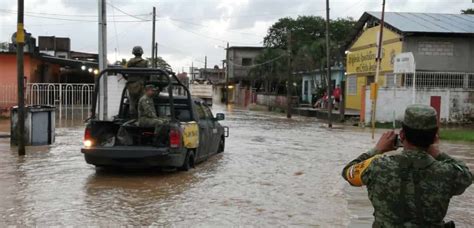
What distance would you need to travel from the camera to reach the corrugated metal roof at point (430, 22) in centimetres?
3125

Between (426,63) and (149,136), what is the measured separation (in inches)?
934

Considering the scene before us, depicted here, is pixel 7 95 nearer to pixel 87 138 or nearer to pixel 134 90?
pixel 134 90

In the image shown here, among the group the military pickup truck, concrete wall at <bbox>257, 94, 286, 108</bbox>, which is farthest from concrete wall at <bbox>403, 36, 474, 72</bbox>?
the military pickup truck

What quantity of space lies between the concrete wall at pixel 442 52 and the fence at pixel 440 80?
0.93m

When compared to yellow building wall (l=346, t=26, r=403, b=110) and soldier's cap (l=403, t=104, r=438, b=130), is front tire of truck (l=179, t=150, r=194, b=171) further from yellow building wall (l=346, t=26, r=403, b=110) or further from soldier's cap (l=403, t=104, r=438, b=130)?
yellow building wall (l=346, t=26, r=403, b=110)

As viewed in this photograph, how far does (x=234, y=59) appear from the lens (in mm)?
85625

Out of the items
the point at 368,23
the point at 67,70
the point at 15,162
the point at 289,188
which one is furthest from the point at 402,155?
the point at 67,70

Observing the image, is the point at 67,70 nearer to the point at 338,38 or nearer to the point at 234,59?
the point at 338,38

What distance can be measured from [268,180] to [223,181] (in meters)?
0.80

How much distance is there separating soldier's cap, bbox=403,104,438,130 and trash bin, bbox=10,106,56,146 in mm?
12714

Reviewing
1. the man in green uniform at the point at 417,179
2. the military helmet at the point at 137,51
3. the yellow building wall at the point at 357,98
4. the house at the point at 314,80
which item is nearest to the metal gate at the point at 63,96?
the military helmet at the point at 137,51

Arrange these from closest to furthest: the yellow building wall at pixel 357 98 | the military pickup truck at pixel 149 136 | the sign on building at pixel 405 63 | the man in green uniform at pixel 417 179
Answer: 1. the man in green uniform at pixel 417 179
2. the military pickup truck at pixel 149 136
3. the sign on building at pixel 405 63
4. the yellow building wall at pixel 357 98

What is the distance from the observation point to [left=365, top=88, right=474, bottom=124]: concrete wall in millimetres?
28750

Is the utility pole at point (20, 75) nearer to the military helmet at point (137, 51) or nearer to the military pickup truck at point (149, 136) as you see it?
the military pickup truck at point (149, 136)
